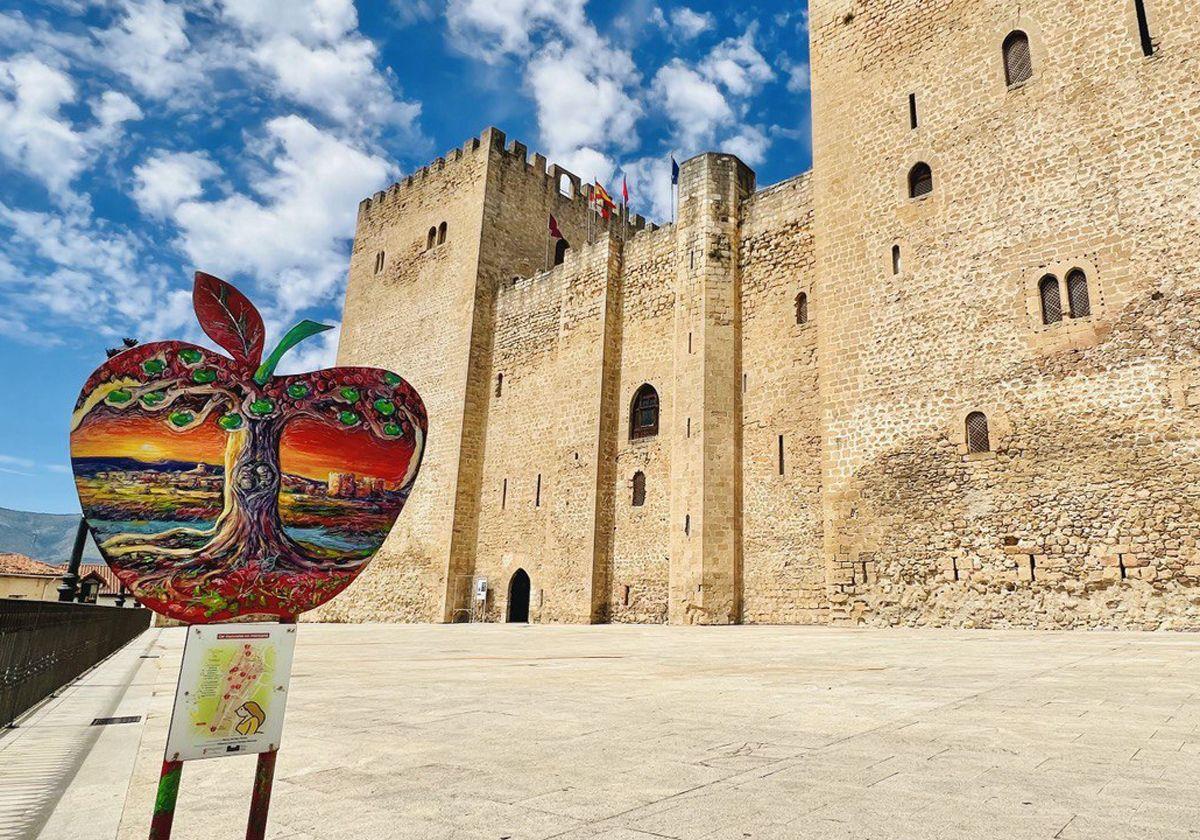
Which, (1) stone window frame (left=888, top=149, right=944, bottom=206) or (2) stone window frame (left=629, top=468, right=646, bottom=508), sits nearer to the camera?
(1) stone window frame (left=888, top=149, right=944, bottom=206)

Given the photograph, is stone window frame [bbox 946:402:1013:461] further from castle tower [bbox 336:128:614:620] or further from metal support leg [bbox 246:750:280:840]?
castle tower [bbox 336:128:614:620]

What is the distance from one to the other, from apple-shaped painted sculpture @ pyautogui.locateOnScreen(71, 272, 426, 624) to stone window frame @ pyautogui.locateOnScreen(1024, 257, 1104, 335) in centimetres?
1153

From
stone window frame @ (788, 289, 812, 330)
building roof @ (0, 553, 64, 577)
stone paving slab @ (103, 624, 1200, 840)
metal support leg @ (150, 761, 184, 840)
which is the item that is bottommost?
stone paving slab @ (103, 624, 1200, 840)

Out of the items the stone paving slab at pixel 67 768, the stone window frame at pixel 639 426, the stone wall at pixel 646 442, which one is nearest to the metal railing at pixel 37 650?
the stone paving slab at pixel 67 768

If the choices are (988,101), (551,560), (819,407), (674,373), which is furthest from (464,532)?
(988,101)

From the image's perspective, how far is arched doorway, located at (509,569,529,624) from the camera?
64.4 ft

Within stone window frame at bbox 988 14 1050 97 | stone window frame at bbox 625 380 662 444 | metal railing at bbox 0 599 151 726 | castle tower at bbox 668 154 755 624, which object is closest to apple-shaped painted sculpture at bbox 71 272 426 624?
metal railing at bbox 0 599 151 726

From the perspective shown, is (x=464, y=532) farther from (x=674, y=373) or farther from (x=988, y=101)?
(x=988, y=101)

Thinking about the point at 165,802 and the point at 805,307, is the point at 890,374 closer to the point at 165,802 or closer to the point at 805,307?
the point at 805,307

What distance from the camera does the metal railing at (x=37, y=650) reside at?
13.8 feet

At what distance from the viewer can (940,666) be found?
5980 millimetres

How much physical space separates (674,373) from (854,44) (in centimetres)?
775

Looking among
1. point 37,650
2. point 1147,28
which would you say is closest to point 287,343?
point 37,650

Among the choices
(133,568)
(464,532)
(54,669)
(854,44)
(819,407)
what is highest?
(854,44)
